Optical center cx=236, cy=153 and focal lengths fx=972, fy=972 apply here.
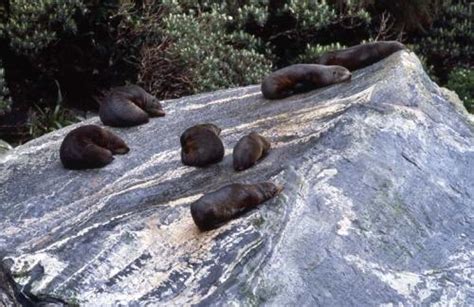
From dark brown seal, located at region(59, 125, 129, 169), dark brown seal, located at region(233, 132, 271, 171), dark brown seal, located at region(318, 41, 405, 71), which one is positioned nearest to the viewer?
dark brown seal, located at region(233, 132, 271, 171)

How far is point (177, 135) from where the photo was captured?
6406 mm

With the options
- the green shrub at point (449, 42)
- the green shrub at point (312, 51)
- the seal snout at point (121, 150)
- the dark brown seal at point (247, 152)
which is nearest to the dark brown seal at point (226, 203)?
the dark brown seal at point (247, 152)

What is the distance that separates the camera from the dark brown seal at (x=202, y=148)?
18.5ft

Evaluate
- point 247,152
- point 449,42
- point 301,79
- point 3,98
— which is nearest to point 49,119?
point 3,98

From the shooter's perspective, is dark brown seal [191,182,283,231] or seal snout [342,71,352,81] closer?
dark brown seal [191,182,283,231]

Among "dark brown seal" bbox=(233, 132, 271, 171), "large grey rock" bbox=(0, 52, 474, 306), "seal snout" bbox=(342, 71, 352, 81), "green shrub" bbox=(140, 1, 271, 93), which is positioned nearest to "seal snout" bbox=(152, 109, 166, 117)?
"large grey rock" bbox=(0, 52, 474, 306)

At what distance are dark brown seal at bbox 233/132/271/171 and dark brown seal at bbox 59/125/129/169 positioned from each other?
924 millimetres

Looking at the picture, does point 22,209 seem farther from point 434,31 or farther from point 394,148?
point 434,31

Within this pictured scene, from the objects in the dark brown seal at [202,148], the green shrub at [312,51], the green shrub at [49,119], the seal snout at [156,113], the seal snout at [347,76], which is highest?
the dark brown seal at [202,148]

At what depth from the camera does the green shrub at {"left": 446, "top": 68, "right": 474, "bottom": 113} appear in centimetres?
1143

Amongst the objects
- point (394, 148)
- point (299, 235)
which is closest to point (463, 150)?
point (394, 148)

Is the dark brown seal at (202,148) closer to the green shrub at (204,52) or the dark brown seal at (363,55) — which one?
the dark brown seal at (363,55)

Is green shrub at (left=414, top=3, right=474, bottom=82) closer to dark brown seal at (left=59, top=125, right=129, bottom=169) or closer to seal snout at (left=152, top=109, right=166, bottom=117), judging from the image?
seal snout at (left=152, top=109, right=166, bottom=117)

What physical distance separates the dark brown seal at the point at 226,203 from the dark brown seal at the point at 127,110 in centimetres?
212
